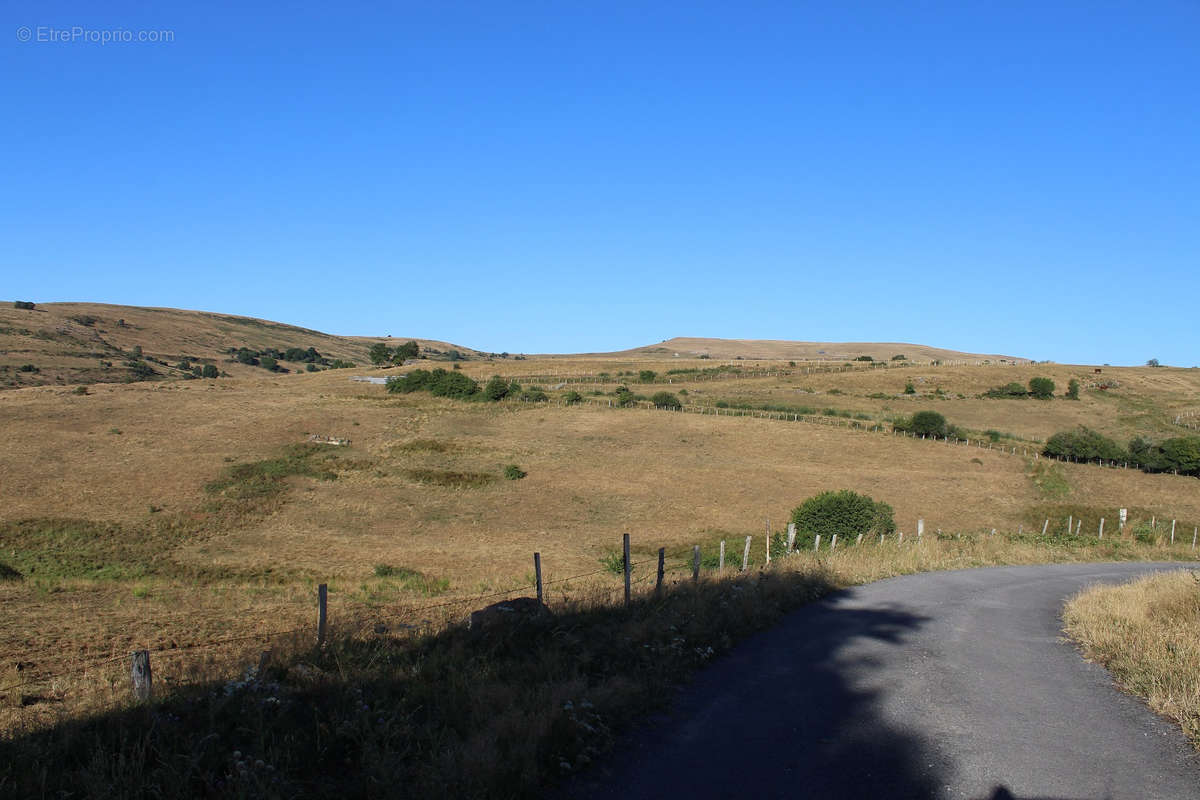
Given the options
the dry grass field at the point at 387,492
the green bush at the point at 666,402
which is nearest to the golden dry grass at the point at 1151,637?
the dry grass field at the point at 387,492

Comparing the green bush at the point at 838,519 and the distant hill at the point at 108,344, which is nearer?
the green bush at the point at 838,519

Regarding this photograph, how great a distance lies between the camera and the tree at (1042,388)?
3578 inches

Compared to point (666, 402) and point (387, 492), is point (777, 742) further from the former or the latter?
point (666, 402)

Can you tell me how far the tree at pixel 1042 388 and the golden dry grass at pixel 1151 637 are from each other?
85739 millimetres

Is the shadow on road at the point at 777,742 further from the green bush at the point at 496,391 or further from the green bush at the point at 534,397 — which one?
the green bush at the point at 534,397

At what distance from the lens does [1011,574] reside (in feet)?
67.5

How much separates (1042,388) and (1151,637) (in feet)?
302

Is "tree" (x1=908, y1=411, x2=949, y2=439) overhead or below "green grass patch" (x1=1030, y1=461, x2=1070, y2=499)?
overhead

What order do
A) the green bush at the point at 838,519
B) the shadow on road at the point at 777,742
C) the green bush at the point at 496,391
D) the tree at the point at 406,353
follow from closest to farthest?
the shadow on road at the point at 777,742 < the green bush at the point at 838,519 < the green bush at the point at 496,391 < the tree at the point at 406,353

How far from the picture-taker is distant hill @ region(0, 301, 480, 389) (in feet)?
327

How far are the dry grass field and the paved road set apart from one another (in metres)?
6.21

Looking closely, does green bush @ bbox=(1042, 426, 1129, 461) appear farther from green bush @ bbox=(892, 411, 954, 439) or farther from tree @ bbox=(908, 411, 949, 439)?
tree @ bbox=(908, 411, 949, 439)

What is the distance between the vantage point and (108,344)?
130750mm

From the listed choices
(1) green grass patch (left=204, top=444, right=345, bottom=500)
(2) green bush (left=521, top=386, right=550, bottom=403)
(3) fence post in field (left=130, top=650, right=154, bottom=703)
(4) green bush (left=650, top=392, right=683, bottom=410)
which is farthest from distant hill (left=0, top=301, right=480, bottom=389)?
(3) fence post in field (left=130, top=650, right=154, bottom=703)
